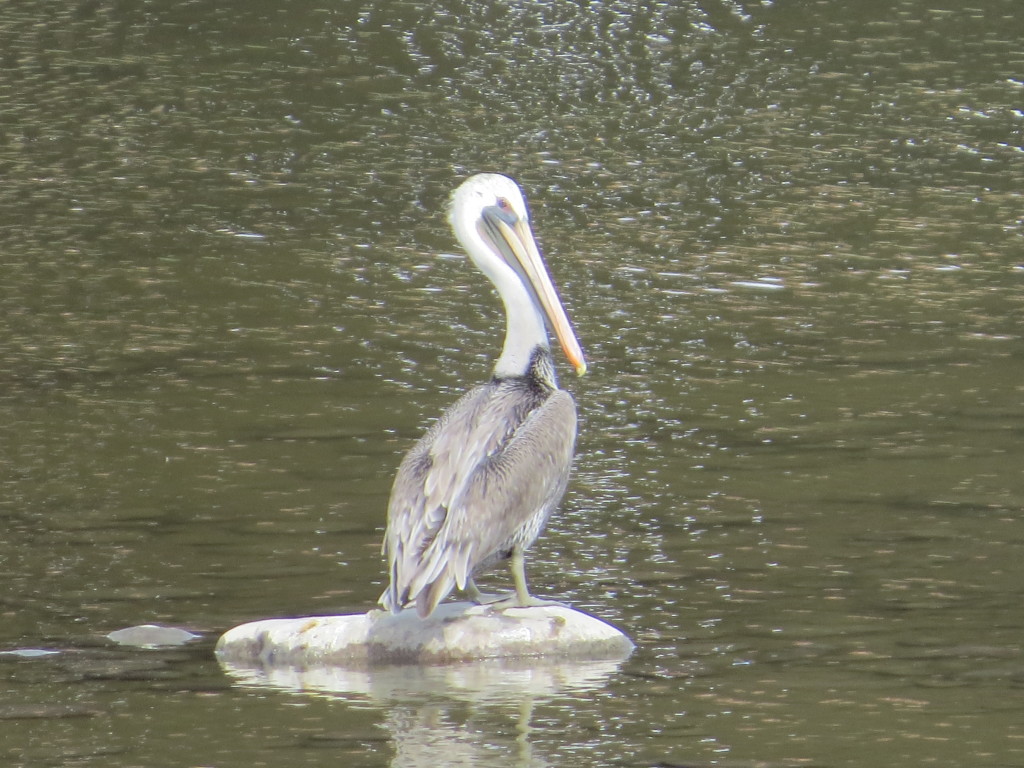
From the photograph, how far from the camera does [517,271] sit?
5.44 metres

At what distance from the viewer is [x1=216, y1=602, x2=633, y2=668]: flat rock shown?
4.60 meters

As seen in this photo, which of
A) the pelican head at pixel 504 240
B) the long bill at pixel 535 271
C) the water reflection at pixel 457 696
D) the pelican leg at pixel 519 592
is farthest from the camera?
the long bill at pixel 535 271

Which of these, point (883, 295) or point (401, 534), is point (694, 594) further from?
point (883, 295)

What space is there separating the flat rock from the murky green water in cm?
11

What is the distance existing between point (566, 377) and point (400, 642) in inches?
119

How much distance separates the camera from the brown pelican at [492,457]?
4551mm

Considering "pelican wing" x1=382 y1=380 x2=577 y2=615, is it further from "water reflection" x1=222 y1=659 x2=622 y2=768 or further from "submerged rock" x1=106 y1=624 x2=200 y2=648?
"submerged rock" x1=106 y1=624 x2=200 y2=648

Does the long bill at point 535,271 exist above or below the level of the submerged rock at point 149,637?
above

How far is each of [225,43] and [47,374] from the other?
281 inches

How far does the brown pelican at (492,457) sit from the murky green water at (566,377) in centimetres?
30

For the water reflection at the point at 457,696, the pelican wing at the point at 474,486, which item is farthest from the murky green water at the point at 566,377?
the pelican wing at the point at 474,486

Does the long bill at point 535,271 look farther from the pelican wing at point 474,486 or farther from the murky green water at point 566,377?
the murky green water at point 566,377

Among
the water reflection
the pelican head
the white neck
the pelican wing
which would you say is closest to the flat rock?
the water reflection

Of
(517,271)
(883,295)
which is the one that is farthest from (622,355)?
(517,271)
